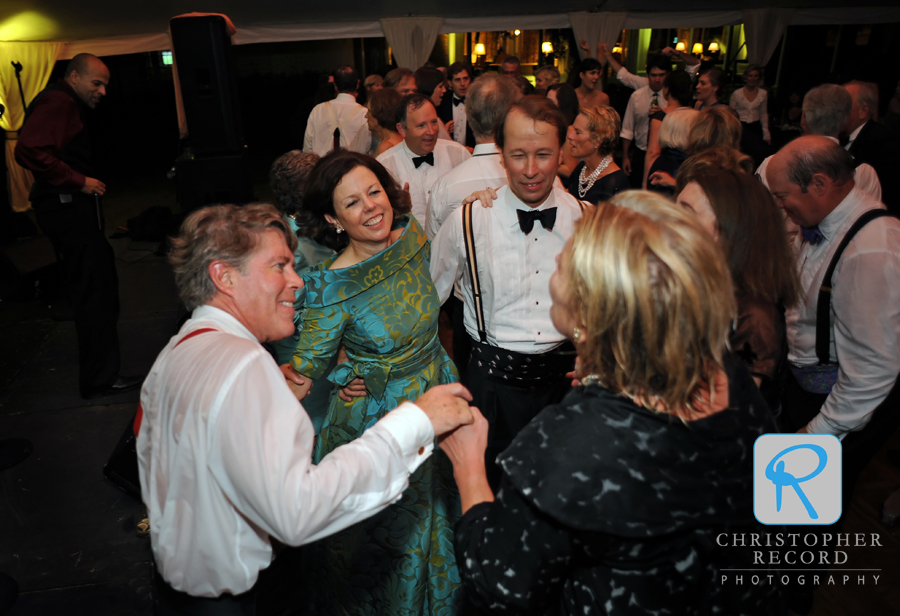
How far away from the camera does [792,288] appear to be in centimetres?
151

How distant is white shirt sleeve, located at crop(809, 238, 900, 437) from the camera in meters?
1.64

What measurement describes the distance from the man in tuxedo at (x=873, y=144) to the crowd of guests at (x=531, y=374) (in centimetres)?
64

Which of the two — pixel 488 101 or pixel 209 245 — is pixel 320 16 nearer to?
pixel 488 101

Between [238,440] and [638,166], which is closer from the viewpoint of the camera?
[238,440]

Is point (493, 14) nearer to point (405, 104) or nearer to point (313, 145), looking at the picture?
point (313, 145)

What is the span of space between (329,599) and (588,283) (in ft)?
5.29

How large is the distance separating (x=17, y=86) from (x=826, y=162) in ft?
29.6

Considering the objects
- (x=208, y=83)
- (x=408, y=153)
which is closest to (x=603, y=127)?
(x=408, y=153)

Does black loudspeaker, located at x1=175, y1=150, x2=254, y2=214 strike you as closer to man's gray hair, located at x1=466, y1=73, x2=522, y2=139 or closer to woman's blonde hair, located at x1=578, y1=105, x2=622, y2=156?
man's gray hair, located at x1=466, y1=73, x2=522, y2=139

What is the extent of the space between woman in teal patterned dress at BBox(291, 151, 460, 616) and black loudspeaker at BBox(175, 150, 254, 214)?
3.23 feet

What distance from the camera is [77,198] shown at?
10.8 ft

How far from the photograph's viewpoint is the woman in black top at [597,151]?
330 centimetres

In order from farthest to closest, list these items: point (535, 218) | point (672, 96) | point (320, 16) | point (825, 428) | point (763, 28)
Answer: point (763, 28) → point (320, 16) → point (672, 96) → point (535, 218) → point (825, 428)

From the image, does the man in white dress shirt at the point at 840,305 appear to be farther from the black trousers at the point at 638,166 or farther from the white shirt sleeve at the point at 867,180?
the black trousers at the point at 638,166
